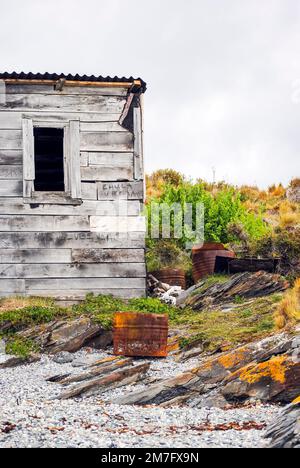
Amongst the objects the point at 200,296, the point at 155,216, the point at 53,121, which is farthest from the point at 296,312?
the point at 155,216

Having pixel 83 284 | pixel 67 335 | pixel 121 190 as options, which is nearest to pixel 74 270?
pixel 83 284

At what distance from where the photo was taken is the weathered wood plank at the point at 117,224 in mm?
15070

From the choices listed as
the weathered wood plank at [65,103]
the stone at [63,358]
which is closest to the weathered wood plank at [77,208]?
the weathered wood plank at [65,103]

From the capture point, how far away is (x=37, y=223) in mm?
14883

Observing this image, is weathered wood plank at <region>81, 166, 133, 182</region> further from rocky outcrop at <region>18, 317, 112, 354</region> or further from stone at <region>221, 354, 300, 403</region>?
stone at <region>221, 354, 300, 403</region>

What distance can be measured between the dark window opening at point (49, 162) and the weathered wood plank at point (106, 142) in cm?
175

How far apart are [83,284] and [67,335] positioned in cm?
221

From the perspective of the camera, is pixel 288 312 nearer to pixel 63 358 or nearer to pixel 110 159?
pixel 63 358

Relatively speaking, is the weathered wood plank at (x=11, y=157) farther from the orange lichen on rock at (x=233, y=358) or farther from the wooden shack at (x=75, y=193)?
the orange lichen on rock at (x=233, y=358)

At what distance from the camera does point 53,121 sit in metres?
15.3

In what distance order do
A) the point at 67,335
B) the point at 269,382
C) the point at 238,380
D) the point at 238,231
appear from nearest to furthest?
the point at 269,382 < the point at 238,380 < the point at 67,335 < the point at 238,231

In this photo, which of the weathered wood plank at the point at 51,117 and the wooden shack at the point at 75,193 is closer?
the wooden shack at the point at 75,193
